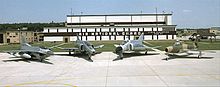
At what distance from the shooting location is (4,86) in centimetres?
1589

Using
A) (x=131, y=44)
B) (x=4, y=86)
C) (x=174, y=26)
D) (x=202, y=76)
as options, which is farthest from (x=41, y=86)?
(x=174, y=26)

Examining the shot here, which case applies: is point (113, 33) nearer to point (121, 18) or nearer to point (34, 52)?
point (121, 18)

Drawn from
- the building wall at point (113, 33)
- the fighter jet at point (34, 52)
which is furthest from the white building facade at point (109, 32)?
the fighter jet at point (34, 52)

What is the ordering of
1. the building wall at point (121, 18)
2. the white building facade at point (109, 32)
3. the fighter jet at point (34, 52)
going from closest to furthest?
1. the fighter jet at point (34, 52)
2. the white building facade at point (109, 32)
3. the building wall at point (121, 18)

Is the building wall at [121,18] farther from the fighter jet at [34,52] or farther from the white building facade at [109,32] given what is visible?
the fighter jet at [34,52]

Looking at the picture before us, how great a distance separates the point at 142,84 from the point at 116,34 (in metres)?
87.3

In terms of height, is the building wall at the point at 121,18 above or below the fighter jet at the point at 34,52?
above

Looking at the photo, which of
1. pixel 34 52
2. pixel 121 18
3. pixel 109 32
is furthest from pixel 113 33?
pixel 34 52

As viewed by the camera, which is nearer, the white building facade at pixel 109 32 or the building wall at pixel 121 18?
the white building facade at pixel 109 32

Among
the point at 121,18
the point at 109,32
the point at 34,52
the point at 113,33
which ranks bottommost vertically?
the point at 34,52

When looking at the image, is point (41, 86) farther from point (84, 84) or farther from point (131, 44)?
point (131, 44)

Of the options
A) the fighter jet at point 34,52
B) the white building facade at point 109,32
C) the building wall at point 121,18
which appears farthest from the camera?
the building wall at point 121,18

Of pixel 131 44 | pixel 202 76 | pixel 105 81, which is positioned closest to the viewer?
pixel 105 81

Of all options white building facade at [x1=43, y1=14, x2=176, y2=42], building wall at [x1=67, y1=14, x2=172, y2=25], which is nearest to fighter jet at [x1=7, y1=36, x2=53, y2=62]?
white building facade at [x1=43, y1=14, x2=176, y2=42]
